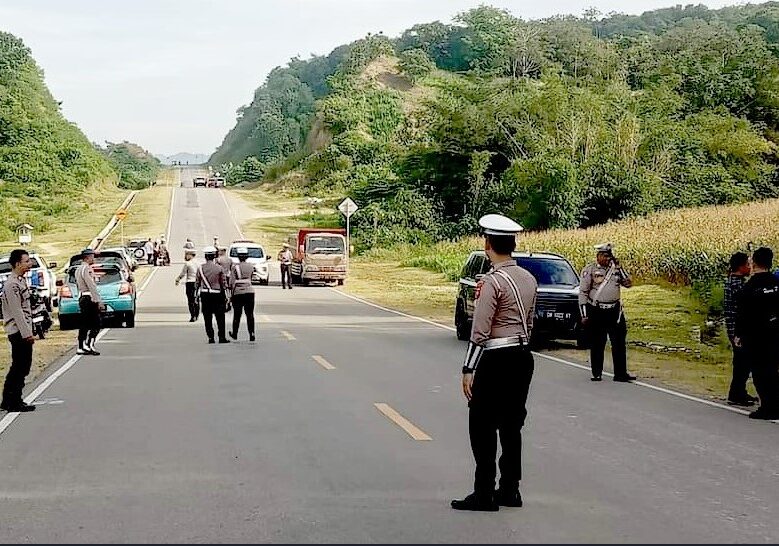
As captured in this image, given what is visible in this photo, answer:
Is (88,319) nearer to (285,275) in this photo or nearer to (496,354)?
(496,354)

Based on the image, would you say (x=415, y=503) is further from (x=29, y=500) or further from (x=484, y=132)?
(x=484, y=132)

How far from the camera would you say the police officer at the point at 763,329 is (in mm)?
11328

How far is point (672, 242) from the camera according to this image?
33031 millimetres

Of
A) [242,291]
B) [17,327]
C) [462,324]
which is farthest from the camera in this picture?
[462,324]

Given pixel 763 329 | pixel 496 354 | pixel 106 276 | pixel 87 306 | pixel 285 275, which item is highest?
pixel 496 354

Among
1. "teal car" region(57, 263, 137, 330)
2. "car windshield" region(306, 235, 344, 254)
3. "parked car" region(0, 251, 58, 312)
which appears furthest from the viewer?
"car windshield" region(306, 235, 344, 254)

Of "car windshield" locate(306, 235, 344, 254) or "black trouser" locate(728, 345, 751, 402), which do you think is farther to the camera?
"car windshield" locate(306, 235, 344, 254)

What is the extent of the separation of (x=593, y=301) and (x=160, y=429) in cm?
695

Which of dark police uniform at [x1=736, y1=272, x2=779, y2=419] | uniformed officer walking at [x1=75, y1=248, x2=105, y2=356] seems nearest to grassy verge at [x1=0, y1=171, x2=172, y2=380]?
uniformed officer walking at [x1=75, y1=248, x2=105, y2=356]

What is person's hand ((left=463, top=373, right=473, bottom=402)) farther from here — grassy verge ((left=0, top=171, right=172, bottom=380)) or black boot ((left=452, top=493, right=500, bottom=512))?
grassy verge ((left=0, top=171, right=172, bottom=380))

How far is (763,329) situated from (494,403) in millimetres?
5910

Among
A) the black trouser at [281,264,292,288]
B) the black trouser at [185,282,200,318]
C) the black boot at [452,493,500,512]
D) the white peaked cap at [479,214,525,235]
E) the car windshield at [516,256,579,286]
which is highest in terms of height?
the white peaked cap at [479,214,525,235]

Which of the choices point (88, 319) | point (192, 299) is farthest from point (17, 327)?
point (192, 299)

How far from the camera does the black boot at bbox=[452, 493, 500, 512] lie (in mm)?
6824
